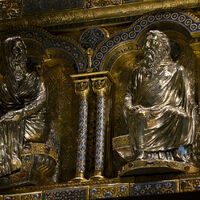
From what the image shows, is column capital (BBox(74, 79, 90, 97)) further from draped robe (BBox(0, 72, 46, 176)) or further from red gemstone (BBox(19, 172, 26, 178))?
red gemstone (BBox(19, 172, 26, 178))

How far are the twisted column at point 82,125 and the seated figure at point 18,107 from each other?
441mm

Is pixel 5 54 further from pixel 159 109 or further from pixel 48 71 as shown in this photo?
pixel 159 109

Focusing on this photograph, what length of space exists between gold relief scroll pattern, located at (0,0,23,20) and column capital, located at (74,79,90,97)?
166cm

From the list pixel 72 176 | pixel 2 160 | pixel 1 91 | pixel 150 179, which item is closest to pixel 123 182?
pixel 150 179

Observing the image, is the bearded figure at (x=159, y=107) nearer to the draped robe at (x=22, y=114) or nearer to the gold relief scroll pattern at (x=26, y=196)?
the draped robe at (x=22, y=114)

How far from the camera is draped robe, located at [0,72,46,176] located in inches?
418

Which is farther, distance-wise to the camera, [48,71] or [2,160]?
[48,71]

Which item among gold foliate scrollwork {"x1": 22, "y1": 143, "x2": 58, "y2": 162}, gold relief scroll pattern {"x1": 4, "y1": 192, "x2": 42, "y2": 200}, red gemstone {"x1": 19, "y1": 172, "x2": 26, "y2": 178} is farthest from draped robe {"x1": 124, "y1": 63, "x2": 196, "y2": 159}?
red gemstone {"x1": 19, "y1": 172, "x2": 26, "y2": 178}

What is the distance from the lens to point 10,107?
11148mm

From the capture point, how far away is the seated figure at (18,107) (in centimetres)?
1060

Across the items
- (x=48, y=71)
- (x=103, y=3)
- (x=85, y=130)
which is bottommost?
(x=85, y=130)

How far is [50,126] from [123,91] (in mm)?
1179

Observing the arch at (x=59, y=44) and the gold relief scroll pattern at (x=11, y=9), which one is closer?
the arch at (x=59, y=44)

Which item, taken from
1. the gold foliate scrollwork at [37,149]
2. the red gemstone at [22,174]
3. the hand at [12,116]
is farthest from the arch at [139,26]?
the red gemstone at [22,174]
